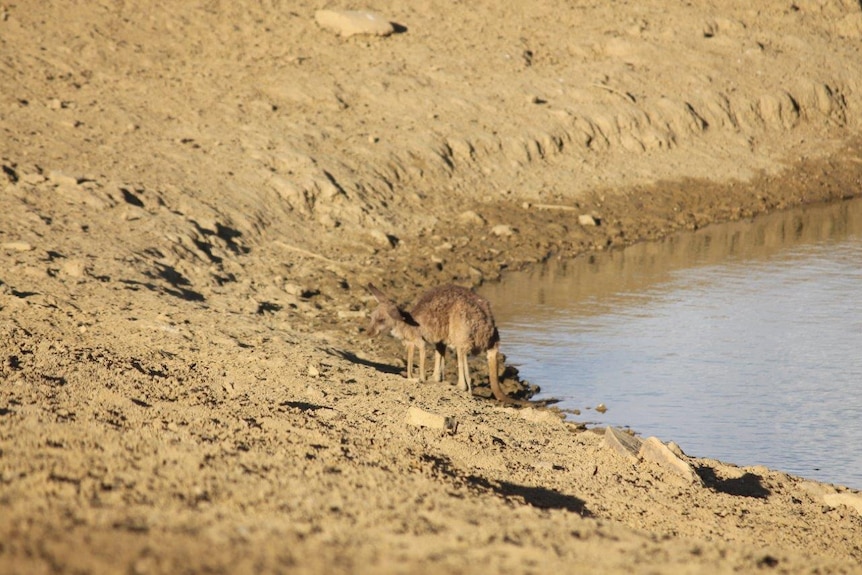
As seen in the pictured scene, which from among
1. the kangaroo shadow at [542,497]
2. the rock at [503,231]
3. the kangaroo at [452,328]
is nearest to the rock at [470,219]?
the rock at [503,231]

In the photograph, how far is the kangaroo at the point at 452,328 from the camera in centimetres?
1086

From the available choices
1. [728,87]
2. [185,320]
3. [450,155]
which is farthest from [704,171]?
[185,320]

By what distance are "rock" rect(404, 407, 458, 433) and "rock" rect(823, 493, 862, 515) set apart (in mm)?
2772

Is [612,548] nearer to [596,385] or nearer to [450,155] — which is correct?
[596,385]

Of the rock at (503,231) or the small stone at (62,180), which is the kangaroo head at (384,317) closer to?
the small stone at (62,180)

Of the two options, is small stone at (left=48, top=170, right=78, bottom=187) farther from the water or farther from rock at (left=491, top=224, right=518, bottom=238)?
rock at (left=491, top=224, right=518, bottom=238)

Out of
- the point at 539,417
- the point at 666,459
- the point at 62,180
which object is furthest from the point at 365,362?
the point at 62,180

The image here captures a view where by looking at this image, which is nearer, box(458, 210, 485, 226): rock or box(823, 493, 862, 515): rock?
box(823, 493, 862, 515): rock

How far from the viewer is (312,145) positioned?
1752 centimetres

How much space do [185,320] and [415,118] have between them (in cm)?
900

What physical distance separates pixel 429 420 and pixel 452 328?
8.23 feet

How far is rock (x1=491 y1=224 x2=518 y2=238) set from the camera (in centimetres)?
1714

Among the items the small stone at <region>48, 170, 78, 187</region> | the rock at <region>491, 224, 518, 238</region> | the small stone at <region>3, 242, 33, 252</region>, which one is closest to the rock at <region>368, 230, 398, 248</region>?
the rock at <region>491, 224, 518, 238</region>

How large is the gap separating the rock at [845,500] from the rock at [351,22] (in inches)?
587
